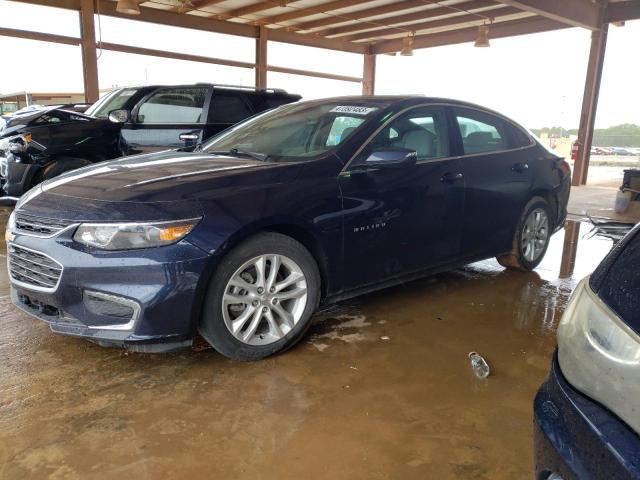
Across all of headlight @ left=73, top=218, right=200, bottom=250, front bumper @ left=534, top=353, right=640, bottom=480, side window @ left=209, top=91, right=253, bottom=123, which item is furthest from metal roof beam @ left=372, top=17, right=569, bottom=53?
front bumper @ left=534, top=353, right=640, bottom=480

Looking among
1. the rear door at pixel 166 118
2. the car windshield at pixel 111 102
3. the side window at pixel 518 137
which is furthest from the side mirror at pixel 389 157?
the car windshield at pixel 111 102

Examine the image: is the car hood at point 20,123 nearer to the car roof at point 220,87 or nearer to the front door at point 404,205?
the car roof at point 220,87

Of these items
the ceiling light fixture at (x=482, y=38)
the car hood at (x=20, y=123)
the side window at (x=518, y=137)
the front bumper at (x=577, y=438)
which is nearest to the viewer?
the front bumper at (x=577, y=438)

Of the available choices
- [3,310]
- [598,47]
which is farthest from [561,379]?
[598,47]

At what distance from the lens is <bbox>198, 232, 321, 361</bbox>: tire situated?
2598mm

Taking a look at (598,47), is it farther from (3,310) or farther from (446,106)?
(3,310)

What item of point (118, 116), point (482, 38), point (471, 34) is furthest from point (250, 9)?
point (118, 116)

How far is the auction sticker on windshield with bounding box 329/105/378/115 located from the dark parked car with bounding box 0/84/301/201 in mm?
2920

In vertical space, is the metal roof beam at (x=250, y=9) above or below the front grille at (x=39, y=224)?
above

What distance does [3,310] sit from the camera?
3.48 meters

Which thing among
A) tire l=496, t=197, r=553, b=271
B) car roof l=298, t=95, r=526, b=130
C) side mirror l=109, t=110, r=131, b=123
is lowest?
tire l=496, t=197, r=553, b=271

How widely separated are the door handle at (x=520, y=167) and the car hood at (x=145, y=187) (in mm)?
2153

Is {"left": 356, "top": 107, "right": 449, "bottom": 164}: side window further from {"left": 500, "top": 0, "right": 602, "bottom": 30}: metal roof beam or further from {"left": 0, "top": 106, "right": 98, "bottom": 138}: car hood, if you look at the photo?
{"left": 500, "top": 0, "right": 602, "bottom": 30}: metal roof beam

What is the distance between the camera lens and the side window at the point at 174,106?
7.20m
